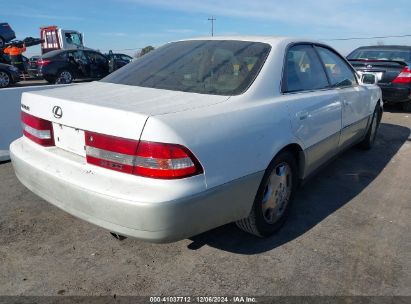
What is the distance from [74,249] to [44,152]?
29.2 inches

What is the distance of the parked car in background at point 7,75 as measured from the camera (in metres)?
12.6

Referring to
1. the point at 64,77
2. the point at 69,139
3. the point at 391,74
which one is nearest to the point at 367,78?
the point at 391,74

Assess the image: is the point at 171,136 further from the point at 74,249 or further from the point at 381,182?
the point at 381,182

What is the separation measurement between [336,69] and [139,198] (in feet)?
9.32

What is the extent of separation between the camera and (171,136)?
189 cm

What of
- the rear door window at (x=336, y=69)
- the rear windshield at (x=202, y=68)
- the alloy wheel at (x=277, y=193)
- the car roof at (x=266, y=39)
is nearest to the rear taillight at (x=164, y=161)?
the rear windshield at (x=202, y=68)

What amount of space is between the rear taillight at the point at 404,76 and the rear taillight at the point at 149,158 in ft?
22.8

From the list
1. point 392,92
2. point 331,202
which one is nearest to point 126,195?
point 331,202

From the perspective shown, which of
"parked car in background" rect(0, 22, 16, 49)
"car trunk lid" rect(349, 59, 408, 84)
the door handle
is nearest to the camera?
the door handle

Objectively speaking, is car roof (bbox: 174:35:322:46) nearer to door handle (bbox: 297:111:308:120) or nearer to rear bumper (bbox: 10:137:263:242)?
door handle (bbox: 297:111:308:120)

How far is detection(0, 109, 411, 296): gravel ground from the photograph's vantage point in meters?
2.29

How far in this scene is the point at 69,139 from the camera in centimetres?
227

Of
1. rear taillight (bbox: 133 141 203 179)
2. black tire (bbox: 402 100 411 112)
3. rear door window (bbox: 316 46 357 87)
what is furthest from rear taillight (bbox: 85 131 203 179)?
black tire (bbox: 402 100 411 112)

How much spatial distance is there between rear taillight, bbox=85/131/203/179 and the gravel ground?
0.79 m
